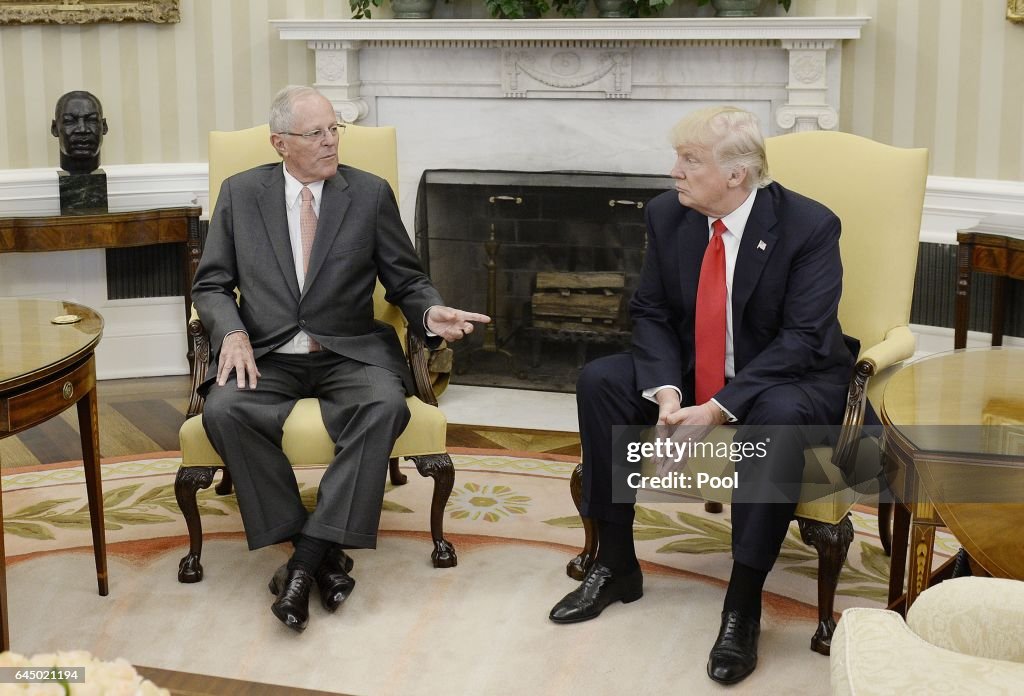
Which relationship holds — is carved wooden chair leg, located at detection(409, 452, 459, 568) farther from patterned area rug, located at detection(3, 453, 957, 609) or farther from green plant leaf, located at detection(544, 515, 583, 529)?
green plant leaf, located at detection(544, 515, 583, 529)

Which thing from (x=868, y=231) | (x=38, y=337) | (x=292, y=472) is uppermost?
(x=868, y=231)

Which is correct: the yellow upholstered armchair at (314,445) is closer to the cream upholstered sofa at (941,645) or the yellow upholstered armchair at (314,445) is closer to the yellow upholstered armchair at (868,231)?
the yellow upholstered armchair at (868,231)

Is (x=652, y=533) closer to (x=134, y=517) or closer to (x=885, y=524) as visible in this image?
(x=885, y=524)

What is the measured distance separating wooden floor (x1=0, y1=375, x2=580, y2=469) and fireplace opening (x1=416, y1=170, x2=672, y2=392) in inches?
29.3

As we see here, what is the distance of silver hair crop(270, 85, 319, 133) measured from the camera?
326cm

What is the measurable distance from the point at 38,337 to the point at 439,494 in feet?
3.60

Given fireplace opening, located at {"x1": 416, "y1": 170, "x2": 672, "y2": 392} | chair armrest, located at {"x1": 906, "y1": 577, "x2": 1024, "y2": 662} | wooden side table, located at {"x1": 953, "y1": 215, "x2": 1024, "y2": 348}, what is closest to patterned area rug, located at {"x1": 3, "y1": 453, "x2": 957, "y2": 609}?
wooden side table, located at {"x1": 953, "y1": 215, "x2": 1024, "y2": 348}

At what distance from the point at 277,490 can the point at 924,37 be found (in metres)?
3.19

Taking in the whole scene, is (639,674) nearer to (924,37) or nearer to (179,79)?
(924,37)

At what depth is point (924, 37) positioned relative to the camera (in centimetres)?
466

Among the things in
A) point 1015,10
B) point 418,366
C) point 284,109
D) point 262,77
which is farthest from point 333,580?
point 1015,10

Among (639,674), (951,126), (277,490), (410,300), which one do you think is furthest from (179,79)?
(639,674)

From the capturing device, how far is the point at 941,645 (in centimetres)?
173

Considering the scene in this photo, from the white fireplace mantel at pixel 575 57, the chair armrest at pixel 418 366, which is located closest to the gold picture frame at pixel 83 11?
the white fireplace mantel at pixel 575 57
